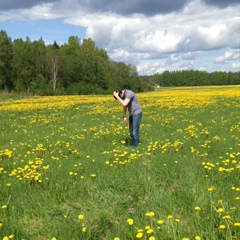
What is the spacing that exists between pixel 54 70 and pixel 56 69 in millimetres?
618

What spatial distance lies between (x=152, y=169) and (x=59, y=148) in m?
3.76

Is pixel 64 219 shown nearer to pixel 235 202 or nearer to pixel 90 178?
pixel 90 178

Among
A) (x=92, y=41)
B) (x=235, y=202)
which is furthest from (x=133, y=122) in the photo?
(x=92, y=41)

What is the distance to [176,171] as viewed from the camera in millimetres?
5867

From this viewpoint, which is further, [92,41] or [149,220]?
[92,41]

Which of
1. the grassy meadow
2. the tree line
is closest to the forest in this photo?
the tree line

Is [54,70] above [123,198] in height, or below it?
above

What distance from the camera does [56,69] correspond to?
2835 inches

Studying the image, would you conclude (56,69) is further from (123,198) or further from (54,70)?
(123,198)

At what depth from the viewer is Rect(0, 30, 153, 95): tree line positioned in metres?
64.8

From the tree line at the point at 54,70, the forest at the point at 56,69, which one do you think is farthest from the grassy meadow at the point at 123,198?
the tree line at the point at 54,70

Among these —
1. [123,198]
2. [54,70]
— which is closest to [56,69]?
[54,70]

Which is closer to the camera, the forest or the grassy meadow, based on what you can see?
the grassy meadow

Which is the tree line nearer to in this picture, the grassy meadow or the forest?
the forest
